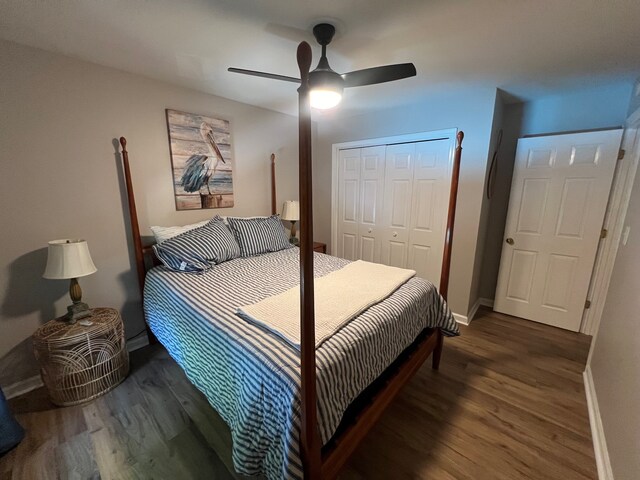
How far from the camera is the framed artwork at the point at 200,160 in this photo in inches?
95.9

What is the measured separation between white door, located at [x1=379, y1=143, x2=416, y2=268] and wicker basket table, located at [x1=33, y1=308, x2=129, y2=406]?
9.17 feet

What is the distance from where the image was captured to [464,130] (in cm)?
259

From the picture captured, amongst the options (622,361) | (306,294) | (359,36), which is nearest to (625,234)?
(622,361)

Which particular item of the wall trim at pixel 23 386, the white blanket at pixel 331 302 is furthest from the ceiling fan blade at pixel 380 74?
the wall trim at pixel 23 386

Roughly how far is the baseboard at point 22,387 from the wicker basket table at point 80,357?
0.32 metres

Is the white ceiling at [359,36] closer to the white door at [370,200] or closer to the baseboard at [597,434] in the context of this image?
the white door at [370,200]

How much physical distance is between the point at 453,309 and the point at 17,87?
402cm

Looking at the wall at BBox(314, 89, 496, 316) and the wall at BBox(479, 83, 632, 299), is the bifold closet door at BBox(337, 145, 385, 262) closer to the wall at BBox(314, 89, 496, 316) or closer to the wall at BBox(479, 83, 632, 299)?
the wall at BBox(314, 89, 496, 316)

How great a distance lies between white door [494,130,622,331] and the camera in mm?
2422

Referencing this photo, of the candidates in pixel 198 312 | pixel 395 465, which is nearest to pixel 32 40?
pixel 198 312

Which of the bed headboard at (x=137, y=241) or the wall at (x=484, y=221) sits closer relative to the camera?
the bed headboard at (x=137, y=241)

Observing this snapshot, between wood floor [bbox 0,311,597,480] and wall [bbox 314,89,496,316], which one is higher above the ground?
wall [bbox 314,89,496,316]

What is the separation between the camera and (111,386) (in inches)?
73.7

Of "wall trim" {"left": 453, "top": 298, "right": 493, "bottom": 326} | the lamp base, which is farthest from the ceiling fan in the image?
"wall trim" {"left": 453, "top": 298, "right": 493, "bottom": 326}
